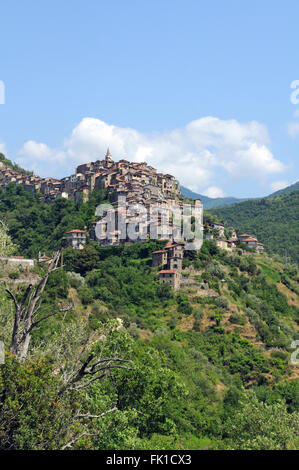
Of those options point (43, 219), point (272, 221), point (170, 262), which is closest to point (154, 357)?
point (170, 262)

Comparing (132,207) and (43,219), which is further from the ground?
(132,207)

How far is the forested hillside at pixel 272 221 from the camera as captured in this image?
132 meters

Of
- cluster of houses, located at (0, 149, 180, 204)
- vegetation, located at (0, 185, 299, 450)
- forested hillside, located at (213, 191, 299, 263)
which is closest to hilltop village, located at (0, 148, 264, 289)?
cluster of houses, located at (0, 149, 180, 204)

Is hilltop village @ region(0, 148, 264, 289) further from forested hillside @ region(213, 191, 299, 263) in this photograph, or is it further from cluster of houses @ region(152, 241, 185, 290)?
forested hillside @ region(213, 191, 299, 263)

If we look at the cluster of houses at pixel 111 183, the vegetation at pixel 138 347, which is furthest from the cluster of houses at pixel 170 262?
the cluster of houses at pixel 111 183

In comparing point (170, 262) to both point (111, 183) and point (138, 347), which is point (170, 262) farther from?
point (111, 183)

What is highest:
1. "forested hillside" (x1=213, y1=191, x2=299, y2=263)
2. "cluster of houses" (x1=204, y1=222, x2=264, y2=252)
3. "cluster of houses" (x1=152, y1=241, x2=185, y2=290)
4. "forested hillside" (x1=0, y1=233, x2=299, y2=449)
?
"forested hillside" (x1=213, y1=191, x2=299, y2=263)

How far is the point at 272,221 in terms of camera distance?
516ft

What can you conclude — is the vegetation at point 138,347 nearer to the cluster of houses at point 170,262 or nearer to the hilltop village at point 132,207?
the cluster of houses at point 170,262

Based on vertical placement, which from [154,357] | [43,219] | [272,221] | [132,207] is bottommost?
[154,357]

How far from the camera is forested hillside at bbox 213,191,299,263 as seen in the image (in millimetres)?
132000

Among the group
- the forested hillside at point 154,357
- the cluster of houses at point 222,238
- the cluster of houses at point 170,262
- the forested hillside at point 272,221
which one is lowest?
the forested hillside at point 154,357

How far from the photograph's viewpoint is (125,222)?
256 feet
